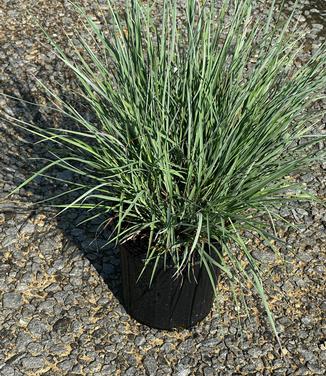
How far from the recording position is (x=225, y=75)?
2902 mm

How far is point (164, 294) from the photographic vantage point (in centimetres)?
277

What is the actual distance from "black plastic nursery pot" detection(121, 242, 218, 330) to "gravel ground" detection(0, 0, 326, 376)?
0.24 ft

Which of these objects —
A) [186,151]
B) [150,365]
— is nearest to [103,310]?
[150,365]

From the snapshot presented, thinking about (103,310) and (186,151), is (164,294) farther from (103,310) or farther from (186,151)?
(186,151)

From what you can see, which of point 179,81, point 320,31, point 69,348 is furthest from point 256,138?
point 320,31

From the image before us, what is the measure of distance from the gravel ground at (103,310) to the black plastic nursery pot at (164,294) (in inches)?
2.8

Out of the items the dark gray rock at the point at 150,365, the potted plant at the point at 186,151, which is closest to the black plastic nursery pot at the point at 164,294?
the potted plant at the point at 186,151

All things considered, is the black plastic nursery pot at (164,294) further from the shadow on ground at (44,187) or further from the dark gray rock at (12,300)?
the dark gray rock at (12,300)

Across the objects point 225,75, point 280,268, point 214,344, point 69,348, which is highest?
point 225,75

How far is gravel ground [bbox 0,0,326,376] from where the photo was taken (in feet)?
9.43

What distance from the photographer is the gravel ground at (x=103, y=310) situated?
2.88 metres

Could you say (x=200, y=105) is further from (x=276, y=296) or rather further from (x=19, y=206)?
(x=19, y=206)

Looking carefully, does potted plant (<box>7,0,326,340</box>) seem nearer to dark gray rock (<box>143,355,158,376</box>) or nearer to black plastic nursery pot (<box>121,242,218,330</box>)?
black plastic nursery pot (<box>121,242,218,330</box>)

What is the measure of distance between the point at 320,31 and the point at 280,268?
7.91 ft
